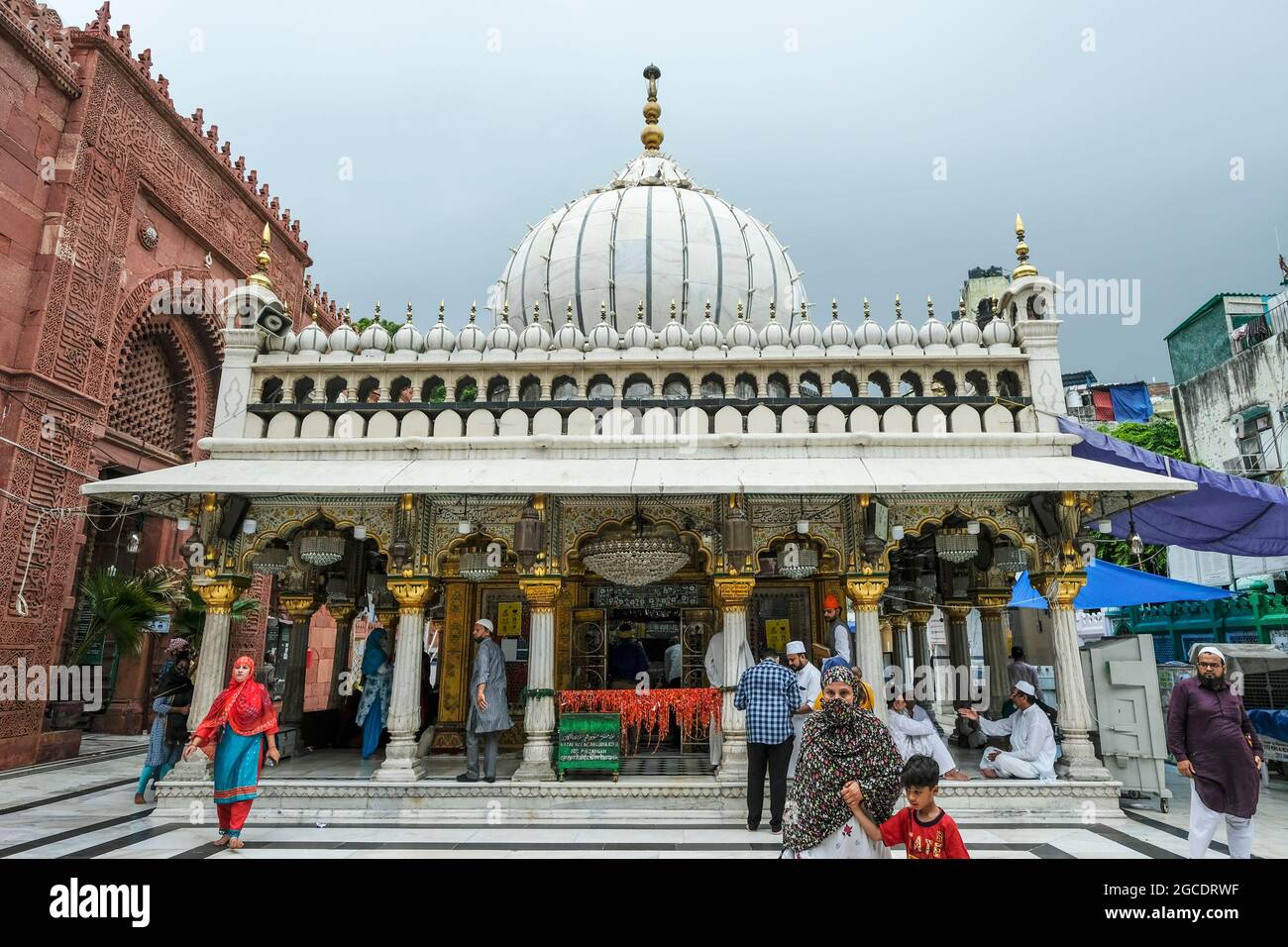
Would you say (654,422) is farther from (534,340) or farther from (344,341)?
(344,341)

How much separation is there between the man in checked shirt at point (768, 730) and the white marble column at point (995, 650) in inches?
215

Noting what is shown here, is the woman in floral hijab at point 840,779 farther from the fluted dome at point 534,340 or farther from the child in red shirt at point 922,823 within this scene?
the fluted dome at point 534,340

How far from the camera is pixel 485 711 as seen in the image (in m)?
7.48

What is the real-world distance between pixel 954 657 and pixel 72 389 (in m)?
13.9

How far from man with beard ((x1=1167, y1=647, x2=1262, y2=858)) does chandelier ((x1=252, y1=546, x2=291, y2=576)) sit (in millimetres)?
9077

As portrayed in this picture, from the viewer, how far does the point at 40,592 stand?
10.9 m

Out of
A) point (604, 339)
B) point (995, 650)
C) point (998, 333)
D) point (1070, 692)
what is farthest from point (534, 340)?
point (995, 650)

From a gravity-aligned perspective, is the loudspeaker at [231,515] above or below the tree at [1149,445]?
below

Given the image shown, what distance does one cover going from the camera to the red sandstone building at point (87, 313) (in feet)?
35.4

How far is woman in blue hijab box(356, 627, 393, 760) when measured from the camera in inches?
368

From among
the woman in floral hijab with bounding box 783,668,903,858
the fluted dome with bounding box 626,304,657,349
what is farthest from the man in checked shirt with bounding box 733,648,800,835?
the fluted dome with bounding box 626,304,657,349

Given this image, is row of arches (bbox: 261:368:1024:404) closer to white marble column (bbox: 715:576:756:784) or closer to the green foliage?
white marble column (bbox: 715:576:756:784)

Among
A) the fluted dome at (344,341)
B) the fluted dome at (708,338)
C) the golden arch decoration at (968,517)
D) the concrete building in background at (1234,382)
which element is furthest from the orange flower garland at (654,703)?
the concrete building in background at (1234,382)
